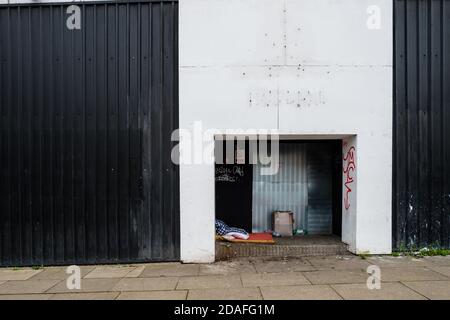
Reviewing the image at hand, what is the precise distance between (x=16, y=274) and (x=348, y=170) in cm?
711

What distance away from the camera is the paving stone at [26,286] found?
5.46 meters

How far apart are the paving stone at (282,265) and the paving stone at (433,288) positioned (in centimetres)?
169

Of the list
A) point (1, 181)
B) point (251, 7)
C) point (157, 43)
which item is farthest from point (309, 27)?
point (1, 181)

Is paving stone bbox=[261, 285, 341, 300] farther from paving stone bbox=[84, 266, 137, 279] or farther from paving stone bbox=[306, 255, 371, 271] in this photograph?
paving stone bbox=[84, 266, 137, 279]

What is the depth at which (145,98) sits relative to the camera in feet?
23.0

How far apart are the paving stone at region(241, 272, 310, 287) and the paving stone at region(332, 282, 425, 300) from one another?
0.63 meters

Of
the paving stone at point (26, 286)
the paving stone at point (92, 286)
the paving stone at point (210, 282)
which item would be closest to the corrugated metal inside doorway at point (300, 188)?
the paving stone at point (210, 282)

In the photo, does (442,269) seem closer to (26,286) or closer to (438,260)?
(438,260)

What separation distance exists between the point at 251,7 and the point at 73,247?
621cm

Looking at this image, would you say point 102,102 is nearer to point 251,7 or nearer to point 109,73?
point 109,73

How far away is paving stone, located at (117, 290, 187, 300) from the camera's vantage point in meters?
4.96

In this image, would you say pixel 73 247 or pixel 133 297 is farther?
pixel 73 247

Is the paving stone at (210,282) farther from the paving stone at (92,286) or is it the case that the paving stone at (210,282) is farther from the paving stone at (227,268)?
the paving stone at (92,286)

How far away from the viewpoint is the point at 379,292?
4992 millimetres
